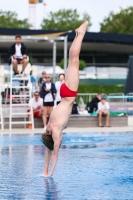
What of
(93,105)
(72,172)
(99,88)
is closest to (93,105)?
(93,105)

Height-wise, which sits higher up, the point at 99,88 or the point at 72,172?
the point at 72,172

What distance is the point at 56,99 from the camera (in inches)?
787

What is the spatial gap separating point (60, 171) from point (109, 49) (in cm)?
4370

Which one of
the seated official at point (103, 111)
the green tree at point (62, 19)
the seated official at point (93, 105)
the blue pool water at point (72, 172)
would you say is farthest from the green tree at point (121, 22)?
the blue pool water at point (72, 172)

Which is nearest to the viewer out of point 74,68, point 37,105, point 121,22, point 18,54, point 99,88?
point 74,68

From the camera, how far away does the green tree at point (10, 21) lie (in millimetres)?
68125

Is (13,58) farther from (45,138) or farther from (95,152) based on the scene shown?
(45,138)

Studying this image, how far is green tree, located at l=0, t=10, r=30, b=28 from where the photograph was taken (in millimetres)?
68125

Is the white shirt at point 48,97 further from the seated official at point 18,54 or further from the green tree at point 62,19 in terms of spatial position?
the green tree at point 62,19

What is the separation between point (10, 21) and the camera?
70562 millimetres

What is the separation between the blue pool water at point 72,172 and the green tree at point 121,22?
52.0 metres

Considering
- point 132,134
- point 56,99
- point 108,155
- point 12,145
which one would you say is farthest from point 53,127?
point 56,99

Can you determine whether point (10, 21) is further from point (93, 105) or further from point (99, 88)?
point (93, 105)

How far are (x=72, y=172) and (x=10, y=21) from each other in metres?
62.4
